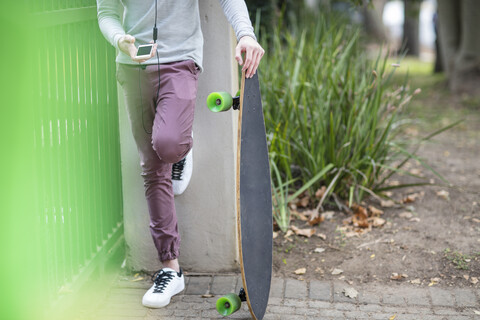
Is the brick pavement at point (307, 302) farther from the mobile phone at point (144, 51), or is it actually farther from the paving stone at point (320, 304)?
the mobile phone at point (144, 51)

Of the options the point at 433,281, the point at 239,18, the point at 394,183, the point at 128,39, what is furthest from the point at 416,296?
the point at 128,39

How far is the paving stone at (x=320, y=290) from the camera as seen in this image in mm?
3416

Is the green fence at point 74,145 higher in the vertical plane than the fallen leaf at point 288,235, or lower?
higher

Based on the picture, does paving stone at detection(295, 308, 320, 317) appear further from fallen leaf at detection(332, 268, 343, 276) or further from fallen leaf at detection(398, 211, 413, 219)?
fallen leaf at detection(398, 211, 413, 219)

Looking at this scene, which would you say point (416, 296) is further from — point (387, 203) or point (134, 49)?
point (134, 49)

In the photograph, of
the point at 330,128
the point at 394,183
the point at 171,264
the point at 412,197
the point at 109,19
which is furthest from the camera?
the point at 394,183

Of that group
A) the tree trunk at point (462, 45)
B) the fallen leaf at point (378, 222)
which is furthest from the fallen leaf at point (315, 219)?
the tree trunk at point (462, 45)

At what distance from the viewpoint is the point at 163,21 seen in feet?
9.77

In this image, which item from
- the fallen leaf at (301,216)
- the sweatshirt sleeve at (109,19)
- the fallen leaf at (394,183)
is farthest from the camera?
the fallen leaf at (394,183)

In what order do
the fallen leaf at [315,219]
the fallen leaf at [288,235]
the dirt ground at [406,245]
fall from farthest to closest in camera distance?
the fallen leaf at [315,219] < the fallen leaf at [288,235] < the dirt ground at [406,245]

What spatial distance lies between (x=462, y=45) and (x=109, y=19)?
887 centimetres

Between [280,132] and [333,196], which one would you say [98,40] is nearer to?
[280,132]

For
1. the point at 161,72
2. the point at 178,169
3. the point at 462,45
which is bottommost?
the point at 178,169

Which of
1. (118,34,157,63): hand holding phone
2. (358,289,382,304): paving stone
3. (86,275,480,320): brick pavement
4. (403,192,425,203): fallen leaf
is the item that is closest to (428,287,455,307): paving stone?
(86,275,480,320): brick pavement
